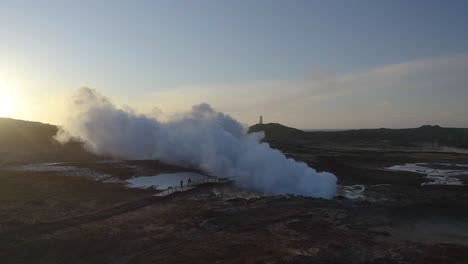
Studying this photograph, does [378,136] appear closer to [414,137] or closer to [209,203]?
[414,137]

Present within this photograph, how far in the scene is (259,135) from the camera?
162ft

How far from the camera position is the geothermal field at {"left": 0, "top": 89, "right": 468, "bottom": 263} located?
61.3 feet

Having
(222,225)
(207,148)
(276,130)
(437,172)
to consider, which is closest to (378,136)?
(276,130)

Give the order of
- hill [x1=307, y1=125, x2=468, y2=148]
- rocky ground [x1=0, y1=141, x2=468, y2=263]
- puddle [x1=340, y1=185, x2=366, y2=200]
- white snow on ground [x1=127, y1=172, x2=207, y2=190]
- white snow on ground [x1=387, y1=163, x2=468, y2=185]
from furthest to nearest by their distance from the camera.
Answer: hill [x1=307, y1=125, x2=468, y2=148] → white snow on ground [x1=387, y1=163, x2=468, y2=185] → white snow on ground [x1=127, y1=172, x2=207, y2=190] → puddle [x1=340, y1=185, x2=366, y2=200] → rocky ground [x1=0, y1=141, x2=468, y2=263]

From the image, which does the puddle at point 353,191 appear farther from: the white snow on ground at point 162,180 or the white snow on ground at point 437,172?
the white snow on ground at point 162,180

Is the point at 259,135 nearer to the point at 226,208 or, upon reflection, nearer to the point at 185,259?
the point at 226,208

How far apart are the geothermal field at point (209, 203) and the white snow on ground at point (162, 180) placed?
0.18 meters

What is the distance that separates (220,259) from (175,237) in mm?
4177

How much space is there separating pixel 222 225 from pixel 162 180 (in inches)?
681

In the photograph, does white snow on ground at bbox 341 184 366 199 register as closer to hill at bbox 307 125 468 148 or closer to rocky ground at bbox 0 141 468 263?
rocky ground at bbox 0 141 468 263

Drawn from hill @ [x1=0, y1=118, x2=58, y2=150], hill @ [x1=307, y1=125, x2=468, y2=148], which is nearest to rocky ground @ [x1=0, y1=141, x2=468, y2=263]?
hill @ [x1=0, y1=118, x2=58, y2=150]

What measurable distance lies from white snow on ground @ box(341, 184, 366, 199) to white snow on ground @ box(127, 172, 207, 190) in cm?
1490

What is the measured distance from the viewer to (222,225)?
23.1 m

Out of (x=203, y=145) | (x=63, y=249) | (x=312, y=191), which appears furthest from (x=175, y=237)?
(x=203, y=145)
